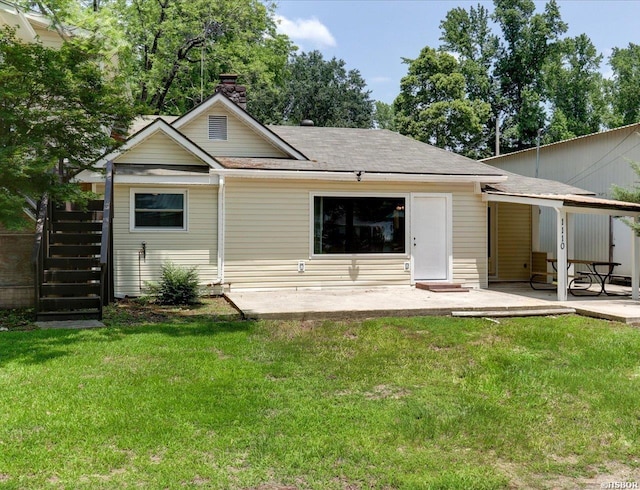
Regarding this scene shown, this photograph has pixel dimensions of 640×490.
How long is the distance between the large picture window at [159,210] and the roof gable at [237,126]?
2.17 metres

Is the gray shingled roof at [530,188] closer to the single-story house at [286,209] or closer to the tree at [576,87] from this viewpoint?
the single-story house at [286,209]

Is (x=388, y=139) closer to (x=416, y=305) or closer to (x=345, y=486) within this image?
(x=416, y=305)

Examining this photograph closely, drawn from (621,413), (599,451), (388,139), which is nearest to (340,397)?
(599,451)

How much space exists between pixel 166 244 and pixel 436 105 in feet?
80.1

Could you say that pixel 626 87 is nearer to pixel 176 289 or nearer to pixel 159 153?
pixel 159 153

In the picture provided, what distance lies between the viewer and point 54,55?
29.5 ft

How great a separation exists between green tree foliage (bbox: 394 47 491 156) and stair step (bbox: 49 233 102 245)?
1027 inches

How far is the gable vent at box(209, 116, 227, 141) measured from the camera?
550 inches

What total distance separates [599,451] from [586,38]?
39.2m

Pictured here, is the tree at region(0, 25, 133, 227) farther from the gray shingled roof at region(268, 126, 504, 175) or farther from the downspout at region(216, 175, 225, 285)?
the gray shingled roof at region(268, 126, 504, 175)

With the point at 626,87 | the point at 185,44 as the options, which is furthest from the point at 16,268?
the point at 626,87

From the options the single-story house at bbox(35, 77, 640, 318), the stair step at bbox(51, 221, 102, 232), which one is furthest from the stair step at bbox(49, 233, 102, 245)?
the single-story house at bbox(35, 77, 640, 318)

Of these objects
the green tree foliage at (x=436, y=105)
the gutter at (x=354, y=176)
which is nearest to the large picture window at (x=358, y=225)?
the gutter at (x=354, y=176)

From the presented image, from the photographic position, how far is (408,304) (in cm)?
1004
